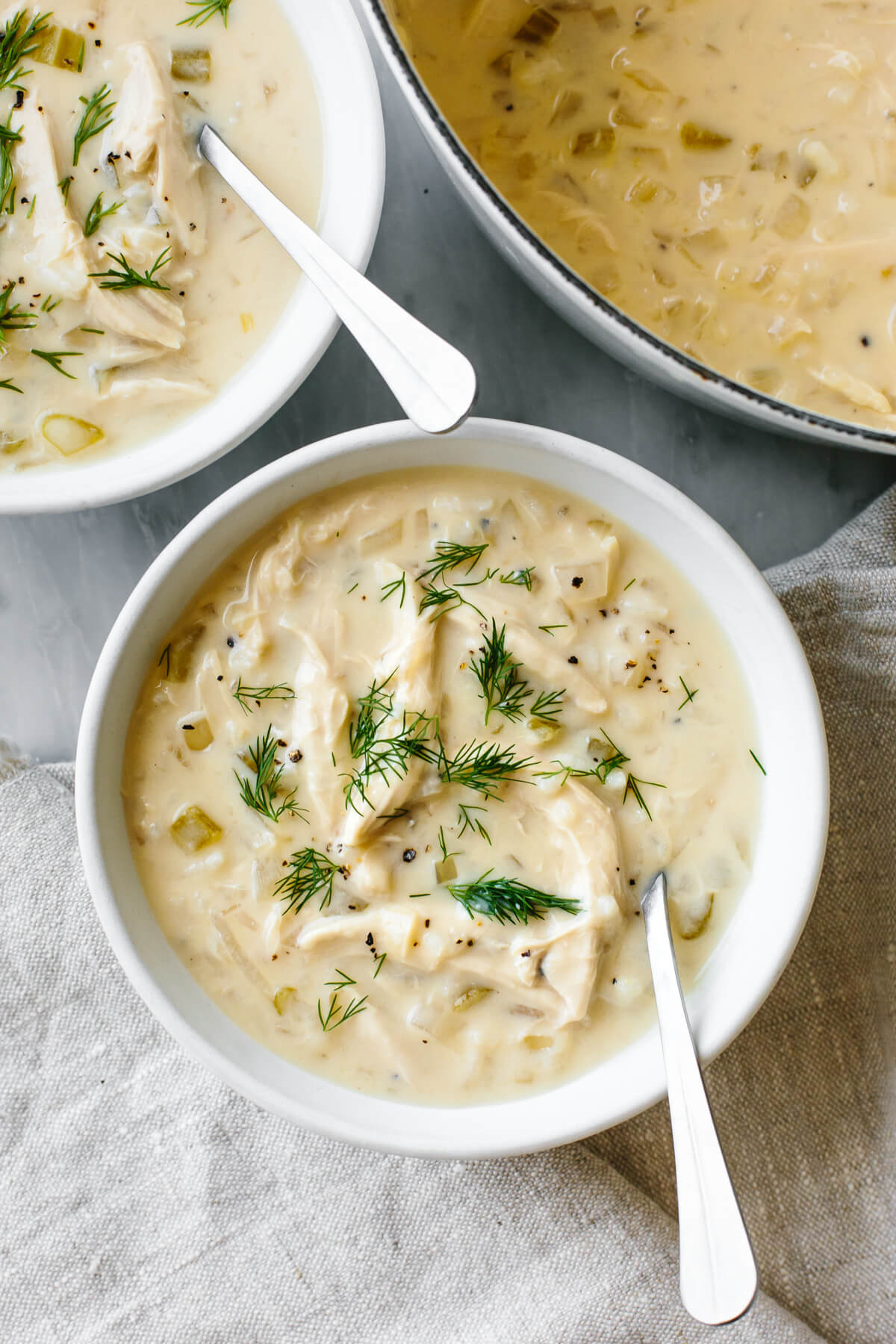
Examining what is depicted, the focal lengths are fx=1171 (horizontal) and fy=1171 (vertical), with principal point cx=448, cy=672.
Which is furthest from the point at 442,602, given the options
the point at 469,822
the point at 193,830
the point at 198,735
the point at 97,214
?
the point at 97,214

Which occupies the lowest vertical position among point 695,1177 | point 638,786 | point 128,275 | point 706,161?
point 695,1177

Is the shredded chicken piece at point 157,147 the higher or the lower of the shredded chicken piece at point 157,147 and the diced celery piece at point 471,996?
the higher

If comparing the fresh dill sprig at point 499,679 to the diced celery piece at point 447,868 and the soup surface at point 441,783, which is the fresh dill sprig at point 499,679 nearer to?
the soup surface at point 441,783

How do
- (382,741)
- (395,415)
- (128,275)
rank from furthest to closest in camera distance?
(395,415) → (128,275) → (382,741)

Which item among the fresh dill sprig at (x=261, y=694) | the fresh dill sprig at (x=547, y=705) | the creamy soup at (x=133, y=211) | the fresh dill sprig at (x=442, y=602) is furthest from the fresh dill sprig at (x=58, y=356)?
the fresh dill sprig at (x=547, y=705)

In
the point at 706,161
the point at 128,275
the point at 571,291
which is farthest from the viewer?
the point at 706,161

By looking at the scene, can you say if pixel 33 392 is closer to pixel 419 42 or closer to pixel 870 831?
pixel 419 42

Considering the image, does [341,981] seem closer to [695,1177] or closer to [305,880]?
[305,880]
